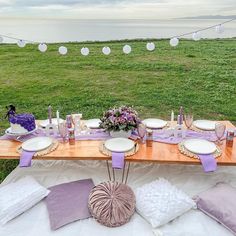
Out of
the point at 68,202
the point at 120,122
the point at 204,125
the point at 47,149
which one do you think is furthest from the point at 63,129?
the point at 204,125

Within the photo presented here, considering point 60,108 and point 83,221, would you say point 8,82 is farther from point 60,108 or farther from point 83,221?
point 83,221

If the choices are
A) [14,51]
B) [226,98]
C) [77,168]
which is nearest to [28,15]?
[14,51]

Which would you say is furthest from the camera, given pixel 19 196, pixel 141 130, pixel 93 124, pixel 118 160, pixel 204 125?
pixel 93 124

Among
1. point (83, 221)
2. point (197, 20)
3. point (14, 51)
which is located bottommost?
point (83, 221)

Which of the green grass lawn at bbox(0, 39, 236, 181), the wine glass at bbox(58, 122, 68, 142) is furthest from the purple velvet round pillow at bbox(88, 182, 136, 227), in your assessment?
the green grass lawn at bbox(0, 39, 236, 181)

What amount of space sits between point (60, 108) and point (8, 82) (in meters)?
2.06

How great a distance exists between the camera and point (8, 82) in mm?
6133

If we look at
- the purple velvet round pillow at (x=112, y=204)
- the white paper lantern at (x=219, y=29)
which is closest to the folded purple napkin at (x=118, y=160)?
the purple velvet round pillow at (x=112, y=204)

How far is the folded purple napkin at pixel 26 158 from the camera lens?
228 centimetres

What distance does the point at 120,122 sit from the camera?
8.41ft

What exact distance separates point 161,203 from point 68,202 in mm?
701

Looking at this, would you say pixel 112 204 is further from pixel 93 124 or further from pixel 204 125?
pixel 204 125

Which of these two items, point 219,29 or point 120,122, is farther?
point 219,29

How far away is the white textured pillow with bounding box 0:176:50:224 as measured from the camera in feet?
6.57
